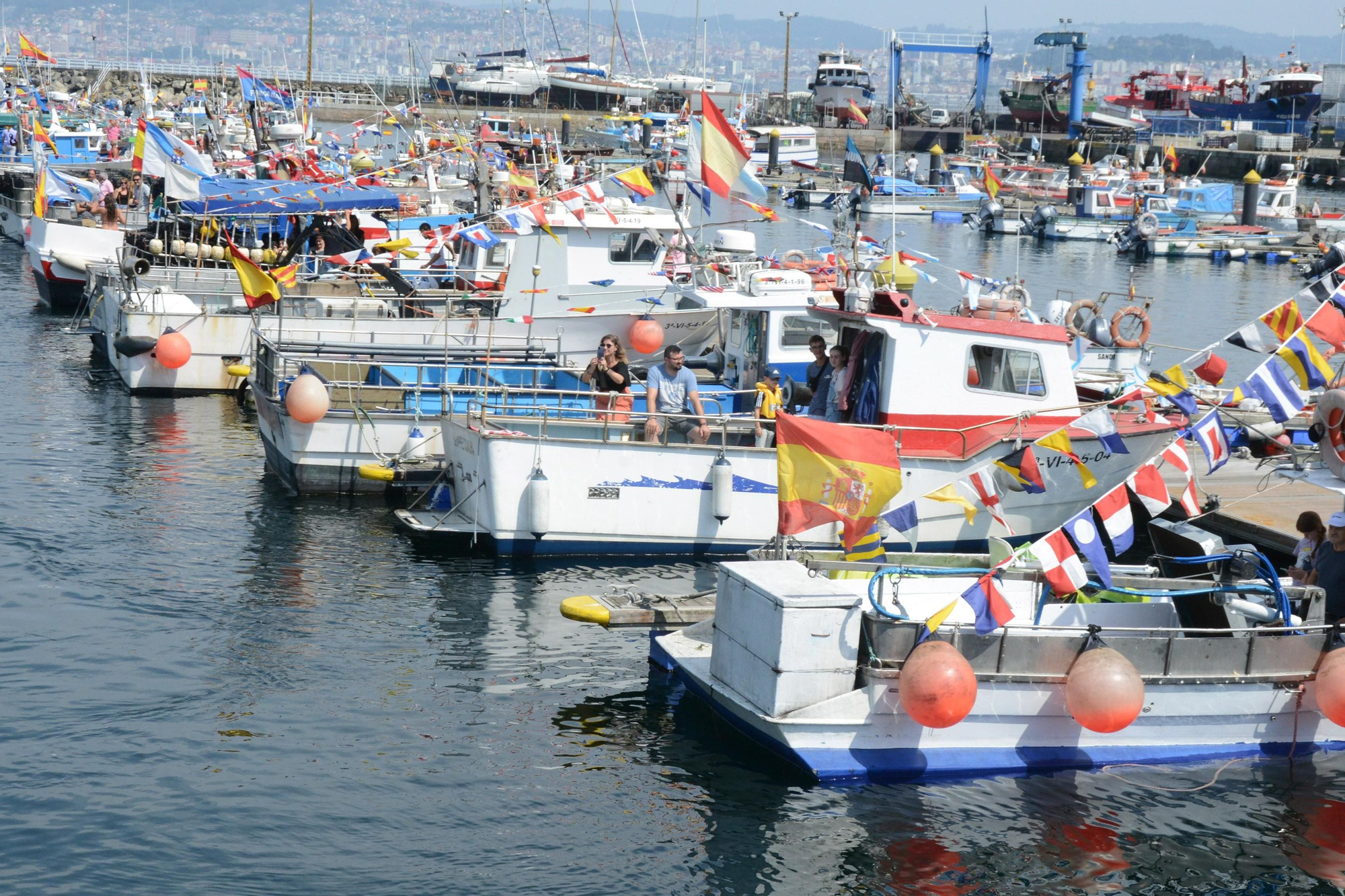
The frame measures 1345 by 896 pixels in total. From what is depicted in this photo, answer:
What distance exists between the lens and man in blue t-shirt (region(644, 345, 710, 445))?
16625 millimetres

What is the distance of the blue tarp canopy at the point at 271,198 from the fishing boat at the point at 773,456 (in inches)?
470

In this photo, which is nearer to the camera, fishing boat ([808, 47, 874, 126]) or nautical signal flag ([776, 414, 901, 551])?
nautical signal flag ([776, 414, 901, 551])

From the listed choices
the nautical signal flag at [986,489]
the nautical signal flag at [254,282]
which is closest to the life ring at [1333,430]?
the nautical signal flag at [986,489]

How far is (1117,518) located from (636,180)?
12213mm

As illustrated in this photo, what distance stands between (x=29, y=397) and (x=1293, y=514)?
20.3 metres

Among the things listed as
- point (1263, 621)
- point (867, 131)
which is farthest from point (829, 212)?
point (1263, 621)

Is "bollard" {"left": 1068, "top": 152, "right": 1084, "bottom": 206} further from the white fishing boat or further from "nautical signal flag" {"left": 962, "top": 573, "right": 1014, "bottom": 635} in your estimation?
"nautical signal flag" {"left": 962, "top": 573, "right": 1014, "bottom": 635}

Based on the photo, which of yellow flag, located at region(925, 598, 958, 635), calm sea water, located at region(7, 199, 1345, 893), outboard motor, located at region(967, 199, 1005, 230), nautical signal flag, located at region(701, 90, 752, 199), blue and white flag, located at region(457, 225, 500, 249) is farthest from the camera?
outboard motor, located at region(967, 199, 1005, 230)

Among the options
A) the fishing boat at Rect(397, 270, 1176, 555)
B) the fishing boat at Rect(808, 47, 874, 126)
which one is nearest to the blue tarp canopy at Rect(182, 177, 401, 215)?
the fishing boat at Rect(397, 270, 1176, 555)

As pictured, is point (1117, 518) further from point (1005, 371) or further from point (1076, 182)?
point (1076, 182)

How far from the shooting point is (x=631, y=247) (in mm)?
25234

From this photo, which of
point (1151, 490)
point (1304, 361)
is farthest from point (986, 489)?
point (1304, 361)

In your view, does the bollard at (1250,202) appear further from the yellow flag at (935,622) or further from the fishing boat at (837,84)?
the yellow flag at (935,622)

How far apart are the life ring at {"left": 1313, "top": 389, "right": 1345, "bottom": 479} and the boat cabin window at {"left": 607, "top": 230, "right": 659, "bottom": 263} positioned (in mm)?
15471
